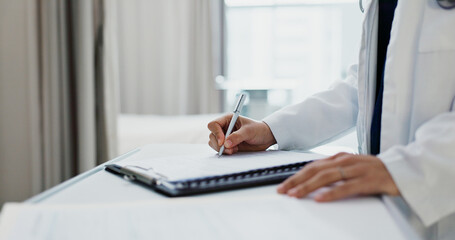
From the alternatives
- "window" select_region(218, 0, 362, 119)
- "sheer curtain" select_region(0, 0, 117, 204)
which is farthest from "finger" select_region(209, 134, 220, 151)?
"window" select_region(218, 0, 362, 119)

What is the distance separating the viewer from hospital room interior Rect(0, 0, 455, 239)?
163cm

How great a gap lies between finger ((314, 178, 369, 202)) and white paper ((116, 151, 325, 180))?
0.47 feet

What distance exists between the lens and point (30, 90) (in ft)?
5.41

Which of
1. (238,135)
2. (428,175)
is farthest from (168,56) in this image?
(428,175)

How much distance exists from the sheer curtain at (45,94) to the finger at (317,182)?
1.39 metres

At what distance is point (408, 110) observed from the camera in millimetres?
791

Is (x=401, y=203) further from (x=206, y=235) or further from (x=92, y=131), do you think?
(x=92, y=131)

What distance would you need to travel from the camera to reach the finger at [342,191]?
1.72 feet

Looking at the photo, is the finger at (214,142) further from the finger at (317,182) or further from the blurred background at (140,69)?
the blurred background at (140,69)

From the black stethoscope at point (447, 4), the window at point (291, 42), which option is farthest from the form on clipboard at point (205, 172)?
the window at point (291, 42)

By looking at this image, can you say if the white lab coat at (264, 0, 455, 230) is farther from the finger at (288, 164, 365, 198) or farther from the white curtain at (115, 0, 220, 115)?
the white curtain at (115, 0, 220, 115)

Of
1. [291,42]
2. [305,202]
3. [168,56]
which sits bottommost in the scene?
[305,202]

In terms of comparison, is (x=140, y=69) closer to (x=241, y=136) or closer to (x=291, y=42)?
(x=291, y=42)

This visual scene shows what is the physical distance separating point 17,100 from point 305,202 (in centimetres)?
144
